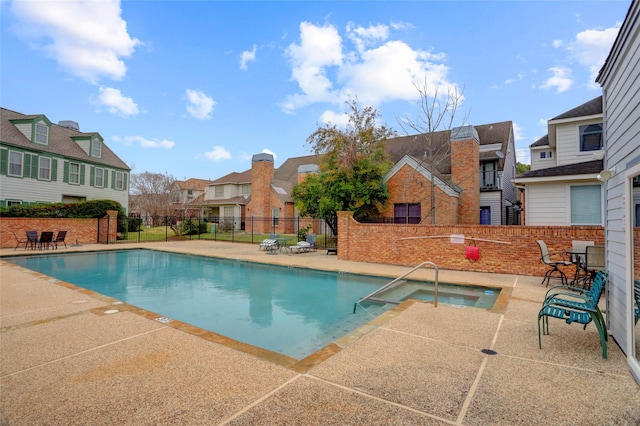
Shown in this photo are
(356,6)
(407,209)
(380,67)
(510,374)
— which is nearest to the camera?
(510,374)

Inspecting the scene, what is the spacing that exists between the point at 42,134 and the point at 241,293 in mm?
23503

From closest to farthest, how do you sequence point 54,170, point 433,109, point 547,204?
1. point 547,204
2. point 433,109
3. point 54,170

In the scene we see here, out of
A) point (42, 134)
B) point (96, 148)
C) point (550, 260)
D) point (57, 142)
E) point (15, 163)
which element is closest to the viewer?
point (550, 260)

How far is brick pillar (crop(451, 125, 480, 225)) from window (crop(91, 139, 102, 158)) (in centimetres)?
2774

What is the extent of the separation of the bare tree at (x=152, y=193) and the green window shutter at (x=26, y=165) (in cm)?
1299

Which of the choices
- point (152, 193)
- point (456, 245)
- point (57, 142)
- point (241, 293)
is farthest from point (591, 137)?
point (152, 193)

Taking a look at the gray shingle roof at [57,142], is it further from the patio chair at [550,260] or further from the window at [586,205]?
the window at [586,205]

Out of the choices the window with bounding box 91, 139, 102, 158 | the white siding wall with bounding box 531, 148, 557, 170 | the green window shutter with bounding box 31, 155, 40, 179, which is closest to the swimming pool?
the green window shutter with bounding box 31, 155, 40, 179

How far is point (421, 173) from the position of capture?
17516mm

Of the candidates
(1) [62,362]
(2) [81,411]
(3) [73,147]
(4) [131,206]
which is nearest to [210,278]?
(1) [62,362]

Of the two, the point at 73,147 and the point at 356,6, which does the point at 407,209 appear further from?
the point at 73,147

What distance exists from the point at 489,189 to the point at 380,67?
12.0m

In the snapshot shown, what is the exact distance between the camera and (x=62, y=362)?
12.6ft

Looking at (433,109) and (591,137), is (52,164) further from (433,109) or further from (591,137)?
(591,137)
